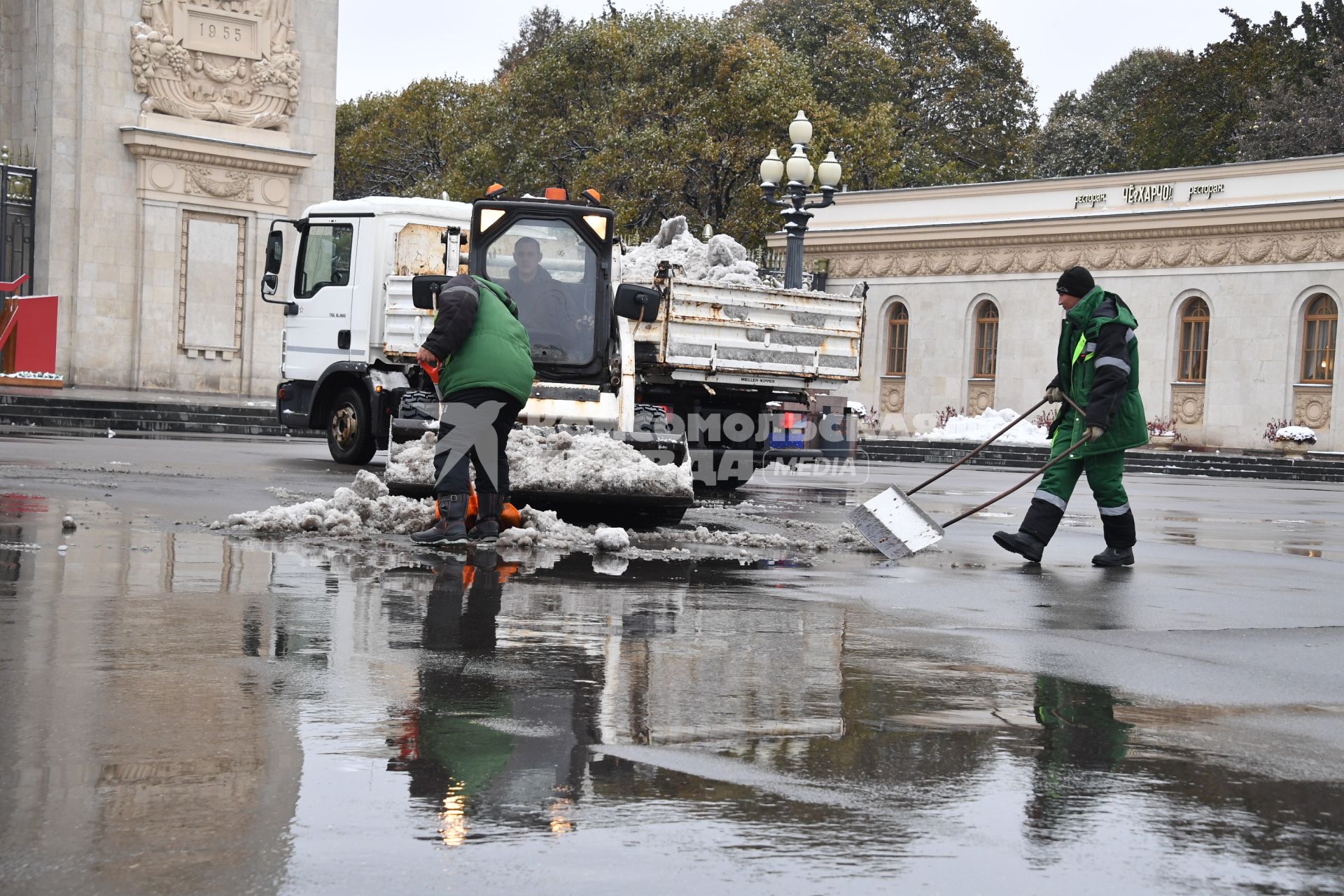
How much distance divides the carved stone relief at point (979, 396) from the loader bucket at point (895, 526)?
34.6 meters

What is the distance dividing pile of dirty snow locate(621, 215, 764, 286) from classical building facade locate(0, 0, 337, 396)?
15619 mm

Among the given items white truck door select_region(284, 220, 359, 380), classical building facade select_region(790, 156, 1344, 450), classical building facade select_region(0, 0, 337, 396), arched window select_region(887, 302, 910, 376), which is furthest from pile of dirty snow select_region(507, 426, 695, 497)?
arched window select_region(887, 302, 910, 376)

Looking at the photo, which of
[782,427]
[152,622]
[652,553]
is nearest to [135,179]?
[782,427]

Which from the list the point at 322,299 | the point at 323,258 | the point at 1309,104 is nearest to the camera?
the point at 322,299

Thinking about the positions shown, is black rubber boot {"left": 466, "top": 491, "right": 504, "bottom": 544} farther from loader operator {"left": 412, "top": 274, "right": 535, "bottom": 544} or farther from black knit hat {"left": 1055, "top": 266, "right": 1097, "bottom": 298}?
black knit hat {"left": 1055, "top": 266, "right": 1097, "bottom": 298}

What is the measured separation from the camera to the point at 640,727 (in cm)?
482

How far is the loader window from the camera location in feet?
62.1

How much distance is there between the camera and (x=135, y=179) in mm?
33344

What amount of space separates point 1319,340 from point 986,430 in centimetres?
785

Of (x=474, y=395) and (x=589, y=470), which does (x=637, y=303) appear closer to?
(x=589, y=470)

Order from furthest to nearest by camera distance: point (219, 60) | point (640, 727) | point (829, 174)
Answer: point (219, 60), point (829, 174), point (640, 727)

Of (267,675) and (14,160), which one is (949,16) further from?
(267,675)

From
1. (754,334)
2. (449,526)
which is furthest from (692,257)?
(449,526)

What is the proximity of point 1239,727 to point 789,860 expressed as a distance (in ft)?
7.34
